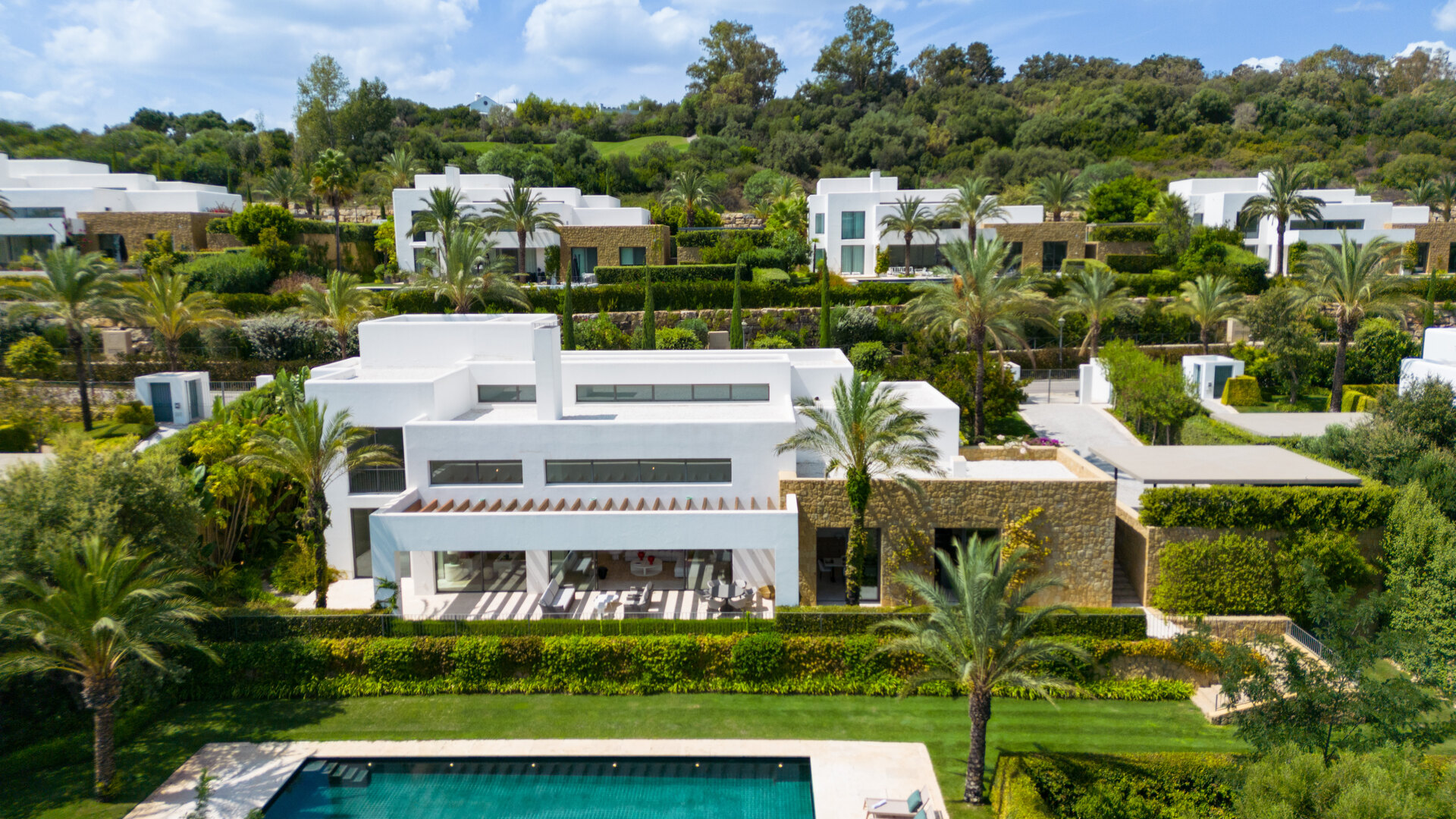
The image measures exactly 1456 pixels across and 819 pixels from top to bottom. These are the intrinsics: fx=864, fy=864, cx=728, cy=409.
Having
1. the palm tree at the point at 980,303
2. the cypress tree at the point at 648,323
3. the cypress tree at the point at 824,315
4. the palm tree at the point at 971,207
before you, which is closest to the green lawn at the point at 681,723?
the palm tree at the point at 980,303

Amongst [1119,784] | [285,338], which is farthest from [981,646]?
[285,338]

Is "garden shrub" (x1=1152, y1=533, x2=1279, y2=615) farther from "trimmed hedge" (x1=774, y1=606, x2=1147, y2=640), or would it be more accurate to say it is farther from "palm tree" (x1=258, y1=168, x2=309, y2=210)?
"palm tree" (x1=258, y1=168, x2=309, y2=210)

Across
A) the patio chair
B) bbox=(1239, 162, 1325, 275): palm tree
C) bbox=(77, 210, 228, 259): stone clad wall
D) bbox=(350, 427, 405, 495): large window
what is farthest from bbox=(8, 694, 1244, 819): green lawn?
bbox=(1239, 162, 1325, 275): palm tree

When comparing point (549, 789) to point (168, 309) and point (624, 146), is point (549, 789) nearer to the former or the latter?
point (168, 309)

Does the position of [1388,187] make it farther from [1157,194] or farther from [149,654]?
[149,654]

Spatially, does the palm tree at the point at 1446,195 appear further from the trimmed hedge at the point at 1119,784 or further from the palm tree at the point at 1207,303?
the trimmed hedge at the point at 1119,784

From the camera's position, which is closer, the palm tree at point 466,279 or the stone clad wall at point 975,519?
the stone clad wall at point 975,519
